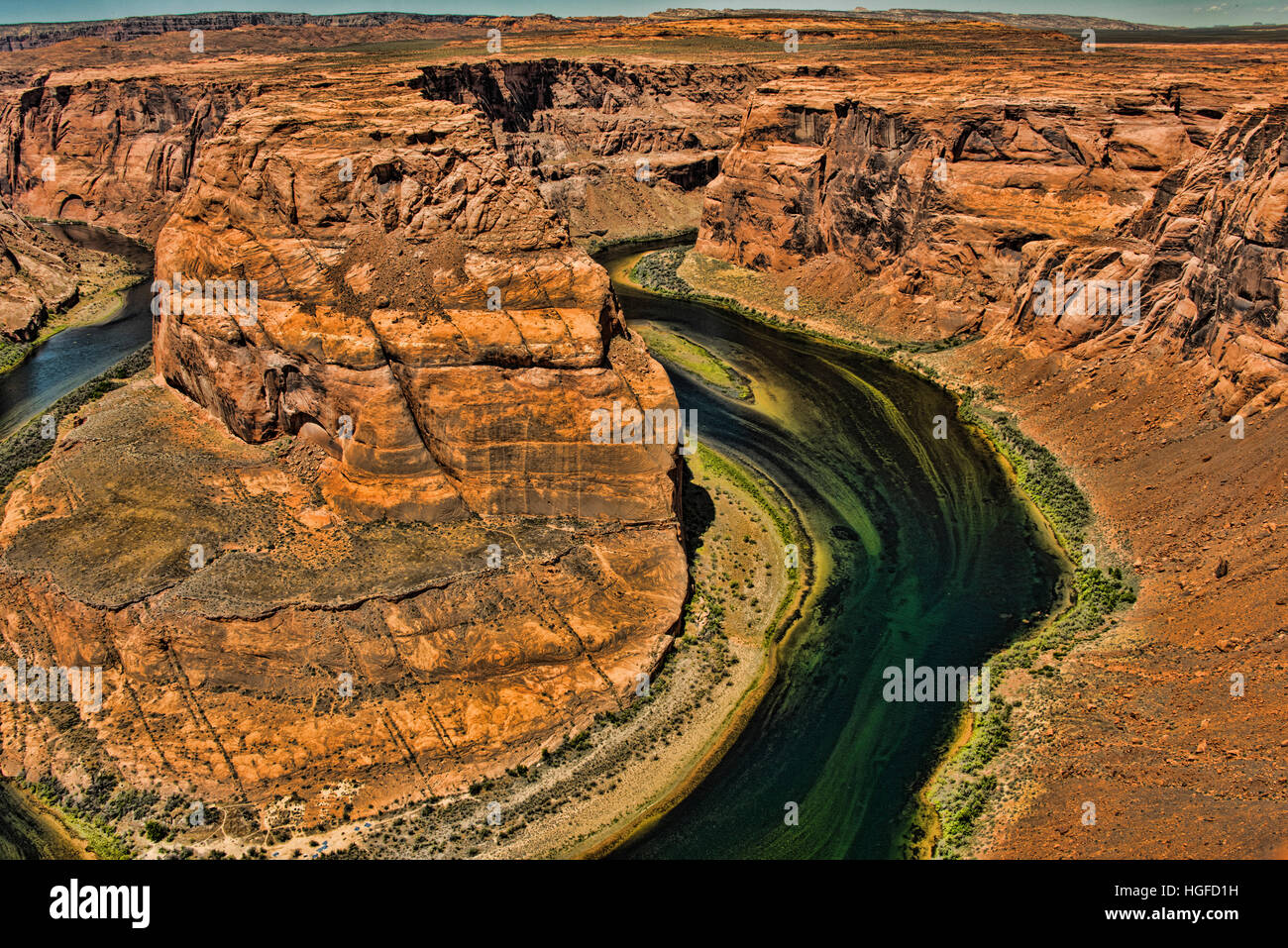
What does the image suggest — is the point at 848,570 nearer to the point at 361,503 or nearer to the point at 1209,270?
the point at 361,503

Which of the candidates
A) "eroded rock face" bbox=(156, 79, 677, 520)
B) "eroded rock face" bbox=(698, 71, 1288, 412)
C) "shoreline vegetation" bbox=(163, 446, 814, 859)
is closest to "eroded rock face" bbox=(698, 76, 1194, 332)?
"eroded rock face" bbox=(698, 71, 1288, 412)

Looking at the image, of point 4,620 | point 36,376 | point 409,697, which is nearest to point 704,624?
point 409,697

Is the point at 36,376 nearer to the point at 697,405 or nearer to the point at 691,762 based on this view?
the point at 697,405

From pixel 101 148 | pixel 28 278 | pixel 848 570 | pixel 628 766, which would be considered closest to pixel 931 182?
pixel 848 570

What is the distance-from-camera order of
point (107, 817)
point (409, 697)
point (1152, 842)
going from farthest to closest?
point (409, 697), point (107, 817), point (1152, 842)

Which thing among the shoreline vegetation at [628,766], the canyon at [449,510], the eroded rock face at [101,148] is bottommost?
the shoreline vegetation at [628,766]

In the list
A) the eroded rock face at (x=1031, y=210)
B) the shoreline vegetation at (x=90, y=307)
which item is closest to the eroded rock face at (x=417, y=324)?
the eroded rock face at (x=1031, y=210)

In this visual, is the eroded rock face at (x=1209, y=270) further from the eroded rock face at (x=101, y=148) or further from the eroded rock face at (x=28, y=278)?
the eroded rock face at (x=101, y=148)
